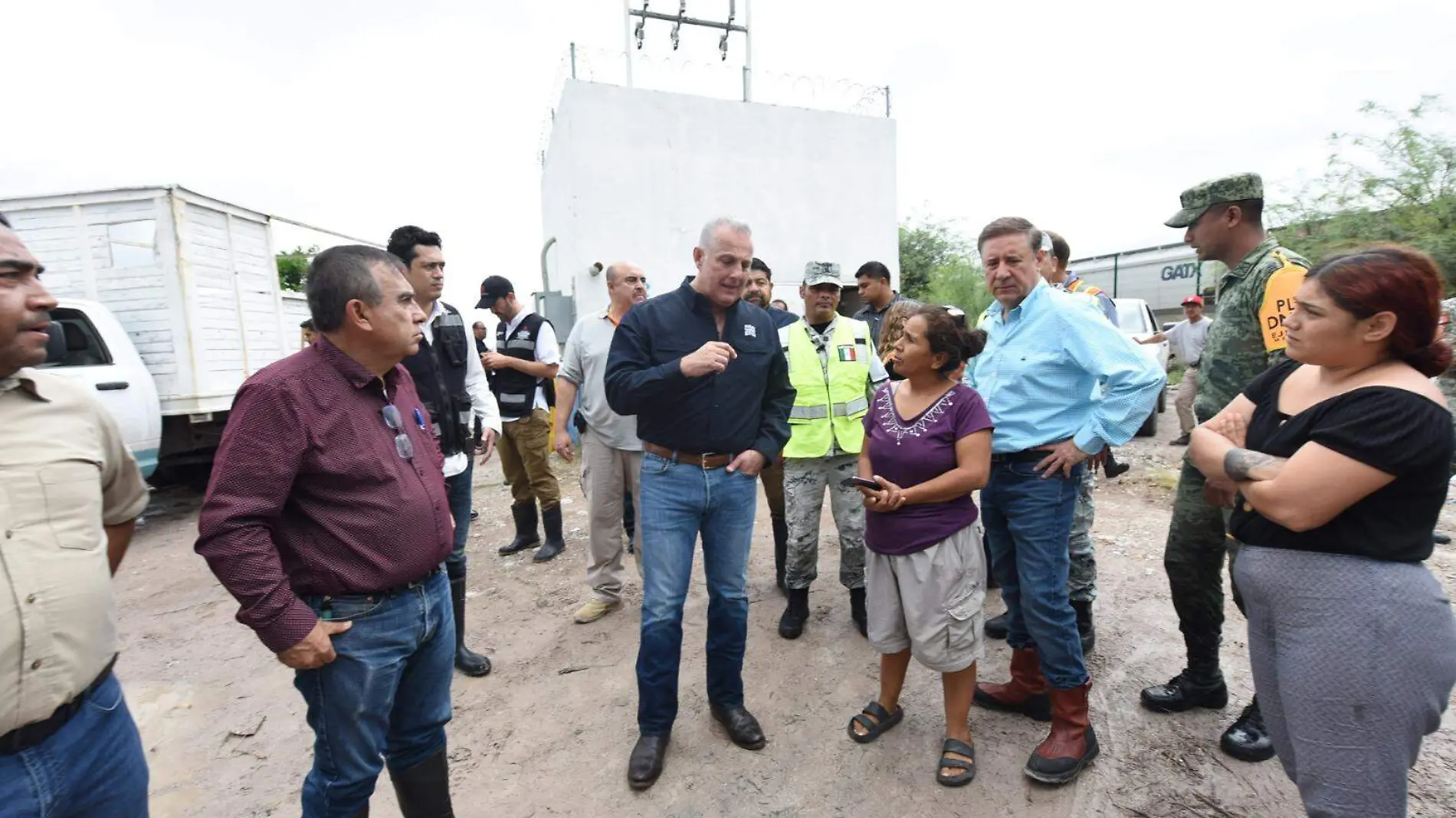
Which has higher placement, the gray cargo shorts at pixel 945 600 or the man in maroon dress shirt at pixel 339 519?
the man in maroon dress shirt at pixel 339 519

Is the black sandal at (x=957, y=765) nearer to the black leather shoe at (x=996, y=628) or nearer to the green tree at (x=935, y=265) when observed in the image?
the black leather shoe at (x=996, y=628)

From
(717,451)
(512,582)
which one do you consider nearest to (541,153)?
(512,582)

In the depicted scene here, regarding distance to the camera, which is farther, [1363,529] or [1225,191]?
[1225,191]

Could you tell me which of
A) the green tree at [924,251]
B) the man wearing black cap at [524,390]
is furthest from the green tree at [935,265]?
the man wearing black cap at [524,390]

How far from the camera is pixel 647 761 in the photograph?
2547 mm

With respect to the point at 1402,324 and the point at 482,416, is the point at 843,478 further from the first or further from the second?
the point at 1402,324

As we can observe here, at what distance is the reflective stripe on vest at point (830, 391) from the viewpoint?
364 cm

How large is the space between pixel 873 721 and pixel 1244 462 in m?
1.76

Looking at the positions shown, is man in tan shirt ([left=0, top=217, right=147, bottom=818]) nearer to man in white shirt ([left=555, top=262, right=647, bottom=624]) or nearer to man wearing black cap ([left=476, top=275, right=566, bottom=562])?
man in white shirt ([left=555, top=262, right=647, bottom=624])

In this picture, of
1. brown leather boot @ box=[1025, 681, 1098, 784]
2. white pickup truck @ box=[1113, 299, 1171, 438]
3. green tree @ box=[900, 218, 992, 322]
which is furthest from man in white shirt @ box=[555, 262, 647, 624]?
green tree @ box=[900, 218, 992, 322]

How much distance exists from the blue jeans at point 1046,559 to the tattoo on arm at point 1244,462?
2.76ft

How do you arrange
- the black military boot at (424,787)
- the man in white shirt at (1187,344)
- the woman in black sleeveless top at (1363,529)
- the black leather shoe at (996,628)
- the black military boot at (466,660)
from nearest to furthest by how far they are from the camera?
1. the woman in black sleeveless top at (1363,529)
2. the black military boot at (424,787)
3. the black military boot at (466,660)
4. the black leather shoe at (996,628)
5. the man in white shirt at (1187,344)

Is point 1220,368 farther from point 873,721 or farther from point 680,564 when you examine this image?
point 680,564

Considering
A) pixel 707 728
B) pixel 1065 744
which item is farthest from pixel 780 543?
pixel 1065 744
